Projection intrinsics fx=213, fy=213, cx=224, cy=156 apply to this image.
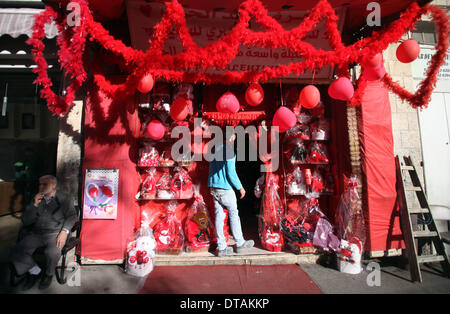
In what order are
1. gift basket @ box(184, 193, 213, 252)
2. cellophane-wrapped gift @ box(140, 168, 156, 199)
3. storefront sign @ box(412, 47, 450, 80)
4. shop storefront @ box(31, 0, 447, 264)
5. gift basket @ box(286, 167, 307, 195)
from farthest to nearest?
1. storefront sign @ box(412, 47, 450, 80)
2. gift basket @ box(286, 167, 307, 195)
3. cellophane-wrapped gift @ box(140, 168, 156, 199)
4. gift basket @ box(184, 193, 213, 252)
5. shop storefront @ box(31, 0, 447, 264)

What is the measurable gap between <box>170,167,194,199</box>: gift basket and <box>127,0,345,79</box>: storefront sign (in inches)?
85.8

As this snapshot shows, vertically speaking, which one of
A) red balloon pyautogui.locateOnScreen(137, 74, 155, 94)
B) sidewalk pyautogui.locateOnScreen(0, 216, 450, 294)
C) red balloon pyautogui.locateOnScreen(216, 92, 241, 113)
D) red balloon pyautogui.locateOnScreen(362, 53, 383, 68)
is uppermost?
red balloon pyautogui.locateOnScreen(362, 53, 383, 68)

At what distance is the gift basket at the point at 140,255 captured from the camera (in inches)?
128

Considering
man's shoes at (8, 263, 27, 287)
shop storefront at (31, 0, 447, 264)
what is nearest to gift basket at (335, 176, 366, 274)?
shop storefront at (31, 0, 447, 264)

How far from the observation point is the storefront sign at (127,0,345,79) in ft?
11.0

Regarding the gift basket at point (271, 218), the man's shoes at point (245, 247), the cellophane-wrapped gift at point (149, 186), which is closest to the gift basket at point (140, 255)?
the cellophane-wrapped gift at point (149, 186)

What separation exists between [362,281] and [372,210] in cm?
119

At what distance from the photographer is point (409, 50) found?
9.62ft

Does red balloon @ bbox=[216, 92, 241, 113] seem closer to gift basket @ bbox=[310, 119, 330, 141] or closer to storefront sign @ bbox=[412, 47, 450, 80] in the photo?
gift basket @ bbox=[310, 119, 330, 141]

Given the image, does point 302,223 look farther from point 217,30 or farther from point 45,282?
point 45,282

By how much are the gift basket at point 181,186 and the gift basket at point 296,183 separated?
193 centimetres

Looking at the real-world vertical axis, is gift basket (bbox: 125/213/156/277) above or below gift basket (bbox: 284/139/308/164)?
below

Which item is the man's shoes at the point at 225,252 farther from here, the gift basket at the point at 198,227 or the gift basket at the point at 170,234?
the gift basket at the point at 170,234
